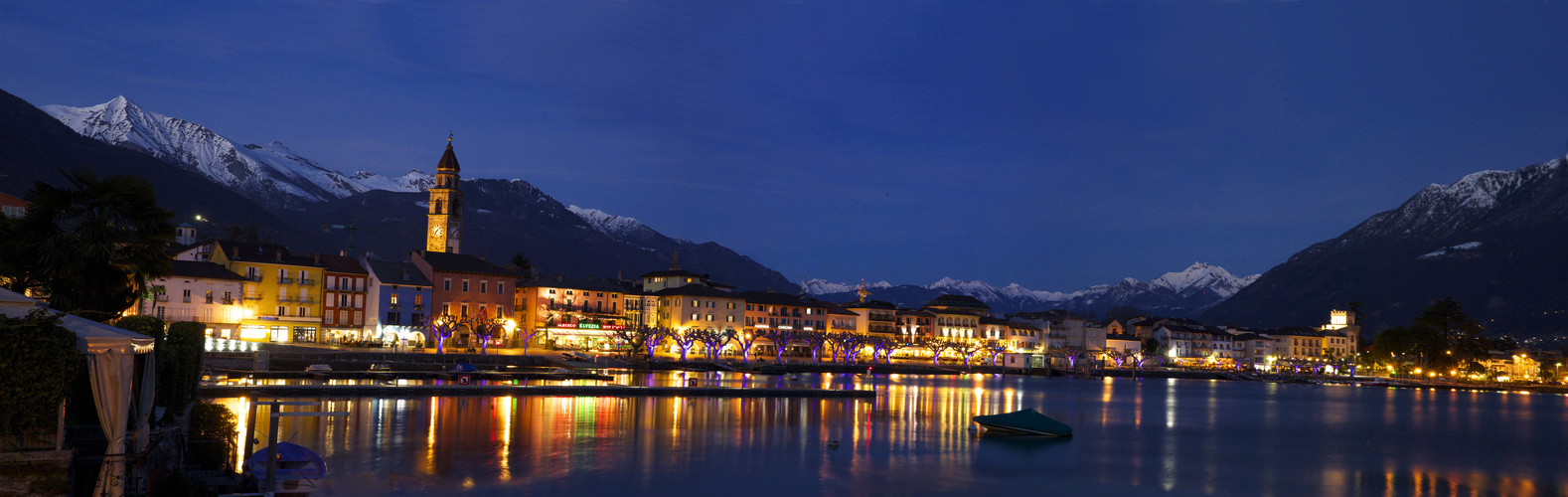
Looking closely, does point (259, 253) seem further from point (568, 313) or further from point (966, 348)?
point (966, 348)

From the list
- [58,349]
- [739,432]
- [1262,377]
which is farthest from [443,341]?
[1262,377]

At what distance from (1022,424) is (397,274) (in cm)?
5780

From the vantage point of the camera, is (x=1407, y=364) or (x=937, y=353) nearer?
(x=937, y=353)

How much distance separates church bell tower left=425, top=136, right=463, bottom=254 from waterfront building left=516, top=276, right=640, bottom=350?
58.2ft

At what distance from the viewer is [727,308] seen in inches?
4451

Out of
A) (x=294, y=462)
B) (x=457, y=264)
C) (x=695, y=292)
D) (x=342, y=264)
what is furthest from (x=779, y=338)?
(x=294, y=462)

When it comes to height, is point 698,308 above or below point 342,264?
below

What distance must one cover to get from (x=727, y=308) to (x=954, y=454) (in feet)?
249

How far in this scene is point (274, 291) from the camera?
3027 inches

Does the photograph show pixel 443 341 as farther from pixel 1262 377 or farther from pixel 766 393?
pixel 1262 377

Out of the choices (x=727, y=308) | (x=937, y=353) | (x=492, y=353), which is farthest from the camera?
(x=937, y=353)

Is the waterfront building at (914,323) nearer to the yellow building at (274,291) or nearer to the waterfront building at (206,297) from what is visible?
the yellow building at (274,291)

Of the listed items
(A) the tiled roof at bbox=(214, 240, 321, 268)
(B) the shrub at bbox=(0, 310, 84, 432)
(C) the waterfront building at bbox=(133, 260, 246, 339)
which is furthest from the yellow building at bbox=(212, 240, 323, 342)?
(B) the shrub at bbox=(0, 310, 84, 432)

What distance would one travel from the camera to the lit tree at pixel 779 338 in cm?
10919
